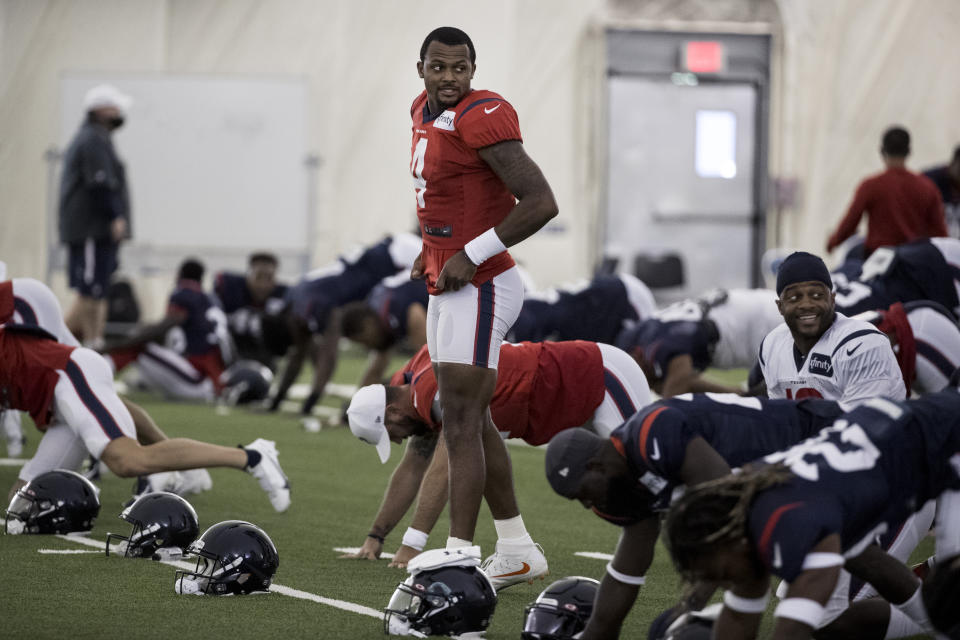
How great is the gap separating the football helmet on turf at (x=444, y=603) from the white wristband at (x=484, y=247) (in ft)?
3.17

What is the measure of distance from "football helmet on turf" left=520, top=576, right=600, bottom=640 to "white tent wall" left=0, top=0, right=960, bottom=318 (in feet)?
42.6

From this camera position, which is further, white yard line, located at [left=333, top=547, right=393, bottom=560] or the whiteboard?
the whiteboard

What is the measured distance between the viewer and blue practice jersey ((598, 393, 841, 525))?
3.55 meters

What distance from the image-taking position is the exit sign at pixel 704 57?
16.9 meters

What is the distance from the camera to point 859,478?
11.0 ft

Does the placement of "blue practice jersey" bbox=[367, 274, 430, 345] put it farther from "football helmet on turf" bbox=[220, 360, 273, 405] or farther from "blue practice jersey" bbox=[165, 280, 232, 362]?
"blue practice jersey" bbox=[165, 280, 232, 362]

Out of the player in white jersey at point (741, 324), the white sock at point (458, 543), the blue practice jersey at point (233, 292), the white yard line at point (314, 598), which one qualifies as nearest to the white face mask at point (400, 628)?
the white yard line at point (314, 598)

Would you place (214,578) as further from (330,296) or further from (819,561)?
(330,296)

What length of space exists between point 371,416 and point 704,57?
1277 centimetres

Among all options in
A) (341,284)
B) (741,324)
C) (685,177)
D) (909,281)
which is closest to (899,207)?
(741,324)

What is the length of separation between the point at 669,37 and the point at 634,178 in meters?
1.73

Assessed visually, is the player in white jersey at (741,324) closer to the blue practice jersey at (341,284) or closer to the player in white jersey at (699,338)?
the player in white jersey at (699,338)

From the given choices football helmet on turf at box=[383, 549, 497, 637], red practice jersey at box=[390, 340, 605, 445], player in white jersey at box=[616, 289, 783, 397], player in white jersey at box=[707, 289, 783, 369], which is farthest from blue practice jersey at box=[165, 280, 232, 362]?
football helmet on turf at box=[383, 549, 497, 637]

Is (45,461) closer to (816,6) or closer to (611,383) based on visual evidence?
(611,383)
